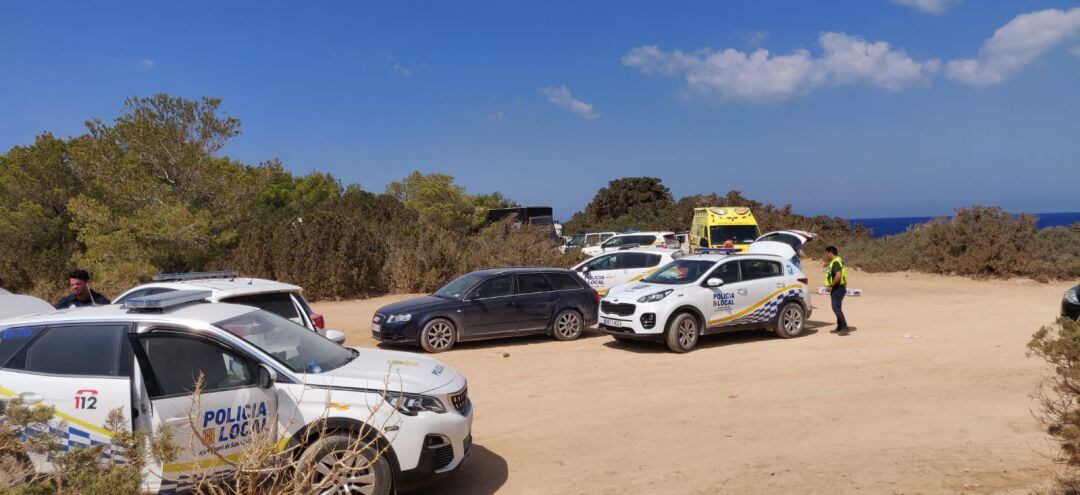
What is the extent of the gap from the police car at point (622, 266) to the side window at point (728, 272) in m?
3.23

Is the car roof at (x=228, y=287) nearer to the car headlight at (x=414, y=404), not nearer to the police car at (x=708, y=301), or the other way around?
the car headlight at (x=414, y=404)

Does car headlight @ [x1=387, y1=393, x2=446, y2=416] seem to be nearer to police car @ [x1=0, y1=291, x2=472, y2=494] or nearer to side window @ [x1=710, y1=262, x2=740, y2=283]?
police car @ [x1=0, y1=291, x2=472, y2=494]

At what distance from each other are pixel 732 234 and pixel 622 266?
1105cm

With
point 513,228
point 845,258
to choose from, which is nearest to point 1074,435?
point 513,228

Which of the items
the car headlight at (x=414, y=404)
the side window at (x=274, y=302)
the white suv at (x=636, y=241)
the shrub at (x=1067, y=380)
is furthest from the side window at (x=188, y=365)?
the white suv at (x=636, y=241)

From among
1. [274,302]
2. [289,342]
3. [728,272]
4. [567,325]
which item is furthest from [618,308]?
[289,342]

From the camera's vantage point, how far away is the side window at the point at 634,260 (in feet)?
51.9

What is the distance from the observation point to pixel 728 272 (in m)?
12.2

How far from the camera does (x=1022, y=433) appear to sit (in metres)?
6.50

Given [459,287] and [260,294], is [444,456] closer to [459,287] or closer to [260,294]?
[260,294]

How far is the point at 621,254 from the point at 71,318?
12496 millimetres

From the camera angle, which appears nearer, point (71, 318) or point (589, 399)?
point (71, 318)

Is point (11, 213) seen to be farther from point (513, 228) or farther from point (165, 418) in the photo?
point (165, 418)

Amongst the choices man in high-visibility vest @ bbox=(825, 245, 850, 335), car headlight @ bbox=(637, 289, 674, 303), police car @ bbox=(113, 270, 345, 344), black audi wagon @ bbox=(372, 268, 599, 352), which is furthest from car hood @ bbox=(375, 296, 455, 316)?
man in high-visibility vest @ bbox=(825, 245, 850, 335)
